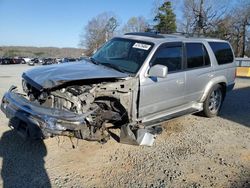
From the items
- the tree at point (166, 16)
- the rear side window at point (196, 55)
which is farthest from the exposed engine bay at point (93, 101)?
the tree at point (166, 16)

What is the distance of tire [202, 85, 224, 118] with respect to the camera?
712 cm

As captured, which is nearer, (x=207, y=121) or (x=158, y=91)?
(x=158, y=91)

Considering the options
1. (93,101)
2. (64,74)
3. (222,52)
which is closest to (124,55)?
(93,101)

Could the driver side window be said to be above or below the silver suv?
above

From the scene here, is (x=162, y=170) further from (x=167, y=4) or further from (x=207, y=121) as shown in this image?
(x=167, y=4)

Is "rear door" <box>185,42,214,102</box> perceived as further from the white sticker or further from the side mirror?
the side mirror

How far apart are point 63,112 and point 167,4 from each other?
52.4 m

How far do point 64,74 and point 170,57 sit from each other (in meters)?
2.23

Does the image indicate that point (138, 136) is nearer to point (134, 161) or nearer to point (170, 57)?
point (134, 161)

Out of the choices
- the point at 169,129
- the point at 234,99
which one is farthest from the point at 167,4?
the point at 169,129

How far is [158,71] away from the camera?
5.20 metres

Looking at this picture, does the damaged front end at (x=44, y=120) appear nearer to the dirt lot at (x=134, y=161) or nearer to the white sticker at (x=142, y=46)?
the dirt lot at (x=134, y=161)

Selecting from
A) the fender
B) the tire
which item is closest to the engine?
the fender

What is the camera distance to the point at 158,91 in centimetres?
562
